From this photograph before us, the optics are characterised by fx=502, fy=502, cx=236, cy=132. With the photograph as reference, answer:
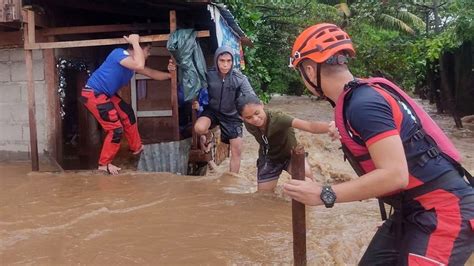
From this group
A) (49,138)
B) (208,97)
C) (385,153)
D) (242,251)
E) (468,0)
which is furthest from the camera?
(468,0)

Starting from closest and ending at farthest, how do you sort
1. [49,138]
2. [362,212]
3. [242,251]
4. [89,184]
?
[242,251] → [362,212] → [89,184] → [49,138]

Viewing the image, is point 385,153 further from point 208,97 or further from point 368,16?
point 368,16

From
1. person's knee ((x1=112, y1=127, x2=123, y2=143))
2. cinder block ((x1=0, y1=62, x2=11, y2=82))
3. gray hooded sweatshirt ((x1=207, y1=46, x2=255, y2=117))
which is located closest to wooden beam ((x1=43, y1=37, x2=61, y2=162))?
cinder block ((x1=0, y1=62, x2=11, y2=82))

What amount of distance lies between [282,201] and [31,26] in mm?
4001

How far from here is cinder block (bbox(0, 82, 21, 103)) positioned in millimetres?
7539

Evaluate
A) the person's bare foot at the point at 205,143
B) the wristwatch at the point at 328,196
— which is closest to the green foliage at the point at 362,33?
the person's bare foot at the point at 205,143

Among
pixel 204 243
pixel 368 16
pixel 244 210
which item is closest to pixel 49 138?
pixel 244 210

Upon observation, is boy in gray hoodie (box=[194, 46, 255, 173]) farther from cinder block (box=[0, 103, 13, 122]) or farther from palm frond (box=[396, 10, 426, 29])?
palm frond (box=[396, 10, 426, 29])

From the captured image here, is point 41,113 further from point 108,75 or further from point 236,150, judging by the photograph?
point 236,150

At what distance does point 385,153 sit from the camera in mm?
1847

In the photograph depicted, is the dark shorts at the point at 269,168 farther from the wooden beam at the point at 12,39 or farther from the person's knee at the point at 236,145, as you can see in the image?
the wooden beam at the point at 12,39

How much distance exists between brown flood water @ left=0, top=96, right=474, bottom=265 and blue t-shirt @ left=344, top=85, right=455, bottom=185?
171 centimetres

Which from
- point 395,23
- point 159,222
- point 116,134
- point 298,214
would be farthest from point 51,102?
point 395,23

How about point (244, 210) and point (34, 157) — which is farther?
point (34, 157)
